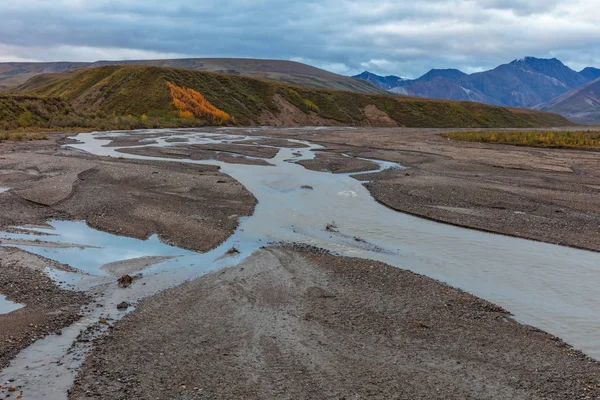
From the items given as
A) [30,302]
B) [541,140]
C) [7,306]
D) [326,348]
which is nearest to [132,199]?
[30,302]

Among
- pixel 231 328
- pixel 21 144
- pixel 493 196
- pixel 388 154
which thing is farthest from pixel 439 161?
pixel 21 144

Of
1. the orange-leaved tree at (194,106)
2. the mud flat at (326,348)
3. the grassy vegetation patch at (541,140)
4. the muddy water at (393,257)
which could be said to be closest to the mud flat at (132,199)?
the muddy water at (393,257)

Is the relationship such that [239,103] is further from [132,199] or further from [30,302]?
[30,302]

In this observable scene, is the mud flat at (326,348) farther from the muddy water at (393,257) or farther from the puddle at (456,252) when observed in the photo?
the puddle at (456,252)

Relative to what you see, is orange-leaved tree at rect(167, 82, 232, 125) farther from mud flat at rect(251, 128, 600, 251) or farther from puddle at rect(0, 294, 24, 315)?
puddle at rect(0, 294, 24, 315)

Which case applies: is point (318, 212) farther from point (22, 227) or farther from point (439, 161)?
point (439, 161)
